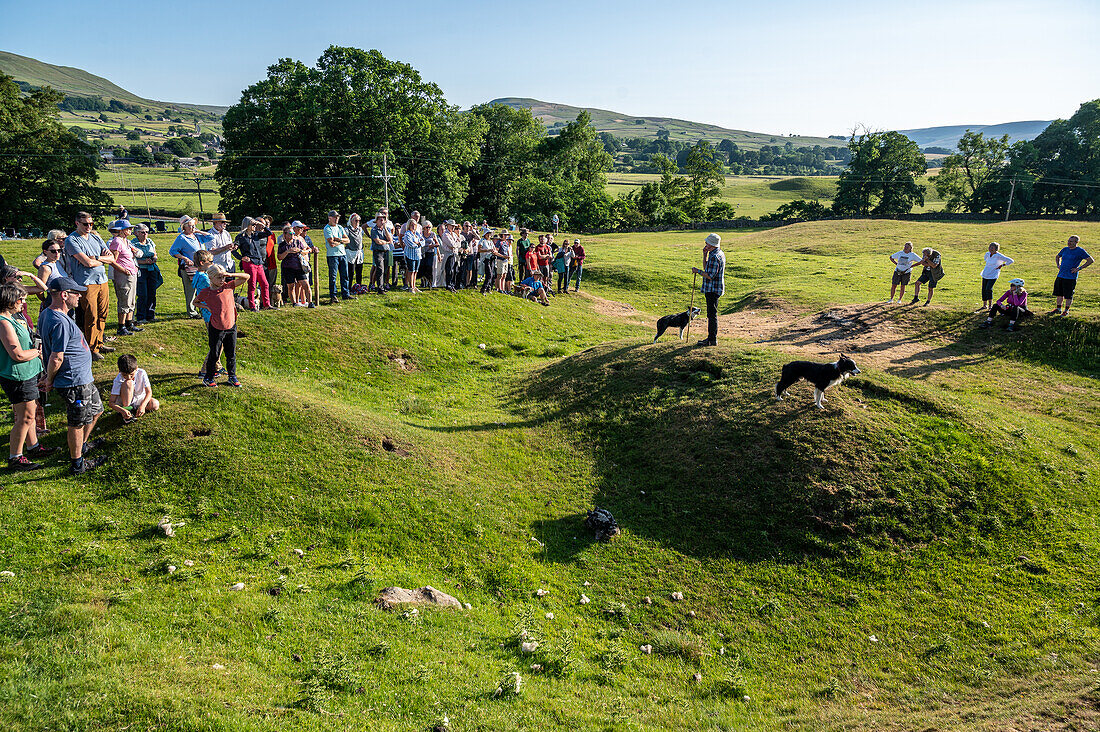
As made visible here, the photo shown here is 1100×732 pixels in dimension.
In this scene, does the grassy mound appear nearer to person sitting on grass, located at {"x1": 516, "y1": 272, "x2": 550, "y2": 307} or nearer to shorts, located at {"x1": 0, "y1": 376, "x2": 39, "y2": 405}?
shorts, located at {"x1": 0, "y1": 376, "x2": 39, "y2": 405}

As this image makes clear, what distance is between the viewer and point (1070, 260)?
19797mm

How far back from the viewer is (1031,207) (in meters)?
71.4

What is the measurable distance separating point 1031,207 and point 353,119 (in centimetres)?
7580

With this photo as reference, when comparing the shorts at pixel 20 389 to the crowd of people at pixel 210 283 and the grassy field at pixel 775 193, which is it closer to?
the crowd of people at pixel 210 283

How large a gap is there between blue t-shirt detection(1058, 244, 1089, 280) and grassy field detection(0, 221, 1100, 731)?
4472mm

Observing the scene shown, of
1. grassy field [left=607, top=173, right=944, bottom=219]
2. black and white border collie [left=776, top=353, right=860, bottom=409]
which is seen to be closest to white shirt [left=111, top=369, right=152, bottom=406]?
black and white border collie [left=776, top=353, right=860, bottom=409]

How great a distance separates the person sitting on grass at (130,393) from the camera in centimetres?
1085

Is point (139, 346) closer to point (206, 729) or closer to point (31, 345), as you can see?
point (31, 345)

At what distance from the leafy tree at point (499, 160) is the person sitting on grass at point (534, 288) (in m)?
47.6

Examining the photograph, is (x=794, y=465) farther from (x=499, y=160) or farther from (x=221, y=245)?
(x=499, y=160)

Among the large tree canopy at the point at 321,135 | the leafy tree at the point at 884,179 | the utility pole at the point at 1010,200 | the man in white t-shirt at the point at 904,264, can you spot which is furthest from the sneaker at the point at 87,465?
the leafy tree at the point at 884,179

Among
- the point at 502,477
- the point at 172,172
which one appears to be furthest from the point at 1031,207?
the point at 172,172

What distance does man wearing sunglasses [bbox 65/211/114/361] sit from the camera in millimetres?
13102

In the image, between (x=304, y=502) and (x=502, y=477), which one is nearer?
(x=304, y=502)
